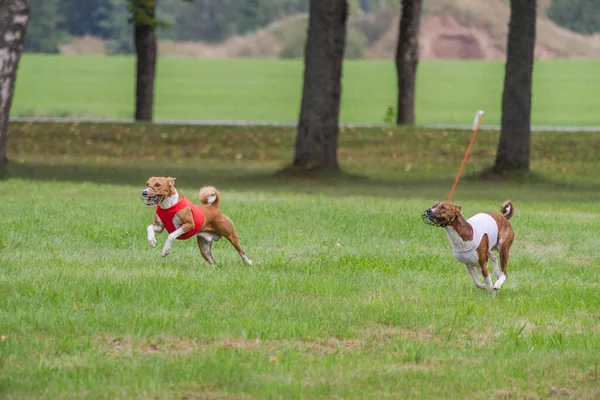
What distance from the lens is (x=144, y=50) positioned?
37.3 metres

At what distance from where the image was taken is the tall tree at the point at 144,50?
116 feet

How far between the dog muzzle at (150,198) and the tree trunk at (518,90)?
1581 cm

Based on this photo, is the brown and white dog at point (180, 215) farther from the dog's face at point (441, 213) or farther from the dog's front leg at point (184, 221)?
the dog's face at point (441, 213)

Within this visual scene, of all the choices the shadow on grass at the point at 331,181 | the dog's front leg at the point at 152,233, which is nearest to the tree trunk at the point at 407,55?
the shadow on grass at the point at 331,181

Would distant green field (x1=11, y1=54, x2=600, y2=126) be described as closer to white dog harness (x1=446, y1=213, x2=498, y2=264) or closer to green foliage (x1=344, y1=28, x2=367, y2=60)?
green foliage (x1=344, y1=28, x2=367, y2=60)

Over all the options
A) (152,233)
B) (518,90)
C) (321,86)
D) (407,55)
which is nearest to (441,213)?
(152,233)

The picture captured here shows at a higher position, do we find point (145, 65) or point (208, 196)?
point (145, 65)

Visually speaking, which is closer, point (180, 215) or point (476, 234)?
point (476, 234)

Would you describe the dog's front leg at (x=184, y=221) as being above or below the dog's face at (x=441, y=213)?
below

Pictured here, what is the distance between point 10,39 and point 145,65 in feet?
47.4

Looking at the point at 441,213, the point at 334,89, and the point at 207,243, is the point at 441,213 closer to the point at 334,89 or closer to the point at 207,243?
the point at 207,243

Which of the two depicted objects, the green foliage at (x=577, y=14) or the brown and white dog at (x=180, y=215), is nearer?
the brown and white dog at (x=180, y=215)

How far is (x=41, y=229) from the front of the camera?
1425cm

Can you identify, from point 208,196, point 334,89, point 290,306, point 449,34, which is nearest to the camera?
point 290,306
